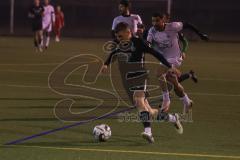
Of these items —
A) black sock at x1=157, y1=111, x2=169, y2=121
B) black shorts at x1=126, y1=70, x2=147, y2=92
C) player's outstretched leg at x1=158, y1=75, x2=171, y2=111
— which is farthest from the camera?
player's outstretched leg at x1=158, y1=75, x2=171, y2=111

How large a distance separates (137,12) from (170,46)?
4100 centimetres

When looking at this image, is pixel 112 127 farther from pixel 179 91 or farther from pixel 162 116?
pixel 179 91

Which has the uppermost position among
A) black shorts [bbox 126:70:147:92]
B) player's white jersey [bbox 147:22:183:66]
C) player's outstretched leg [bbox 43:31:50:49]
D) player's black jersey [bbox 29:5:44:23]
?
player's white jersey [bbox 147:22:183:66]

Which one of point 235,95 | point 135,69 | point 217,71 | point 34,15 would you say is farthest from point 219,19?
point 135,69

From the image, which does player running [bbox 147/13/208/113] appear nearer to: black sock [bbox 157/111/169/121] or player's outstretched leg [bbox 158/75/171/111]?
player's outstretched leg [bbox 158/75/171/111]

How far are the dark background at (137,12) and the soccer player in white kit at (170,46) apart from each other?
126ft

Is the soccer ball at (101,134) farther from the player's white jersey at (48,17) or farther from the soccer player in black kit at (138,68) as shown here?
the player's white jersey at (48,17)

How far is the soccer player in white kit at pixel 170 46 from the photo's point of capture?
15.3 m

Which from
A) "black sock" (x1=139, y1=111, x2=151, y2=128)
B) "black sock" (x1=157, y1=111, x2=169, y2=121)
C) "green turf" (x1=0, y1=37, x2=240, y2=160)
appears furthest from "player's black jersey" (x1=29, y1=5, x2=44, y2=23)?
"black sock" (x1=139, y1=111, x2=151, y2=128)

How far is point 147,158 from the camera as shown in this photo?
410 inches

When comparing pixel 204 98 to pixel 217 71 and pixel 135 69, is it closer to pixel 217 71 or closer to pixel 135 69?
pixel 135 69

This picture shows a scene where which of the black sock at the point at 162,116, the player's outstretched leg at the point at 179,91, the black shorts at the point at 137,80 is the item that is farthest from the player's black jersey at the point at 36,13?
the black shorts at the point at 137,80

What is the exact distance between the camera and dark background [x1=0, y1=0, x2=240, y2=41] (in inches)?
2186

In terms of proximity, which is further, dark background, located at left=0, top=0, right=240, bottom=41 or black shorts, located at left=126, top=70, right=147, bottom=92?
dark background, located at left=0, top=0, right=240, bottom=41
